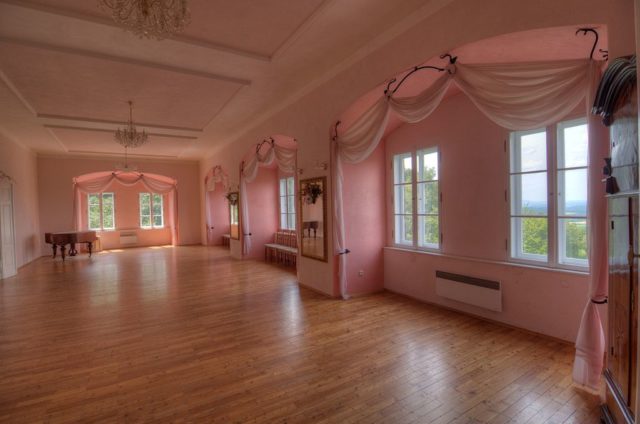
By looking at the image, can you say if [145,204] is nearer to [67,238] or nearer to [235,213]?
[67,238]

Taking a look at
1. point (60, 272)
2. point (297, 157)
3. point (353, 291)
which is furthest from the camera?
point (60, 272)

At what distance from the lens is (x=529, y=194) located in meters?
4.10

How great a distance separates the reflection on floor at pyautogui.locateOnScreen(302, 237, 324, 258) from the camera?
5.86 m

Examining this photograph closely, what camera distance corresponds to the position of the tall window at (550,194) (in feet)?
12.1

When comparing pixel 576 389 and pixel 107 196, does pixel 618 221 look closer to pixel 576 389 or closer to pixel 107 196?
pixel 576 389

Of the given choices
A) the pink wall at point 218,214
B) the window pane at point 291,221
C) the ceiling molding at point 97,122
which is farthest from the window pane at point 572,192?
the pink wall at point 218,214

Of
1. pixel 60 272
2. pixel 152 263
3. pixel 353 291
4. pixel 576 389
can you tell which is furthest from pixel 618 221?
pixel 60 272

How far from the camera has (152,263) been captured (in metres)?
9.67

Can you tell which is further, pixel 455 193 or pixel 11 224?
pixel 11 224

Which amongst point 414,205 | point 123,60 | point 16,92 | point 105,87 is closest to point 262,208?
point 105,87

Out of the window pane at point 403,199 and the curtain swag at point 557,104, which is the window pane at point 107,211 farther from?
the curtain swag at point 557,104

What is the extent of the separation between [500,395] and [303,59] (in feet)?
15.7

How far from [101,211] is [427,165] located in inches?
538

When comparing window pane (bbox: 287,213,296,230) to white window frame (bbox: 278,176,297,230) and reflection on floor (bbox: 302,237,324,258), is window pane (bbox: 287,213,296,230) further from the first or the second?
reflection on floor (bbox: 302,237,324,258)
